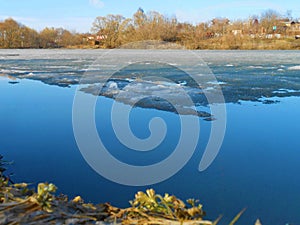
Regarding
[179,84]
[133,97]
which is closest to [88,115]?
[133,97]

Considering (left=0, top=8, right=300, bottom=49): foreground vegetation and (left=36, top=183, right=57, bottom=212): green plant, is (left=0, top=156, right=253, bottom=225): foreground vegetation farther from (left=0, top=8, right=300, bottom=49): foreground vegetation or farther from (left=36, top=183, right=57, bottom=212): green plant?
(left=0, top=8, right=300, bottom=49): foreground vegetation

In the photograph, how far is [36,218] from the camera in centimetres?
90

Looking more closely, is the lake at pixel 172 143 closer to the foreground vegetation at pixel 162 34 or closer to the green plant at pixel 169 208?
the green plant at pixel 169 208

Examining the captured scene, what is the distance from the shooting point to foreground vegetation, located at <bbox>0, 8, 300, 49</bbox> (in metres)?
21.7

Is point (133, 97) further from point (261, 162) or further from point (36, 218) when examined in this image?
point (36, 218)

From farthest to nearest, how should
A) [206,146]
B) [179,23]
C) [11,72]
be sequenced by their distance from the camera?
1. [179,23]
2. [11,72]
3. [206,146]

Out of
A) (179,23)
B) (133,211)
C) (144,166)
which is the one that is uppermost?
(179,23)

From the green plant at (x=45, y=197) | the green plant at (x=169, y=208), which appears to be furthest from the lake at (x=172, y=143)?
the green plant at (x=45, y=197)

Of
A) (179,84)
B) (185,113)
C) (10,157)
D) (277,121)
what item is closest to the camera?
(10,157)

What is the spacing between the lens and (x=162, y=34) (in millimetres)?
23000

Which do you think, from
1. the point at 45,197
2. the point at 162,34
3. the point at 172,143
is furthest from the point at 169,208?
the point at 162,34

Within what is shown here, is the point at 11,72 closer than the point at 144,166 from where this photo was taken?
No

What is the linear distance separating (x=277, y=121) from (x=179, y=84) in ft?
9.16

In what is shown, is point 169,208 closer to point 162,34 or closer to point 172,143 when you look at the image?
point 172,143
